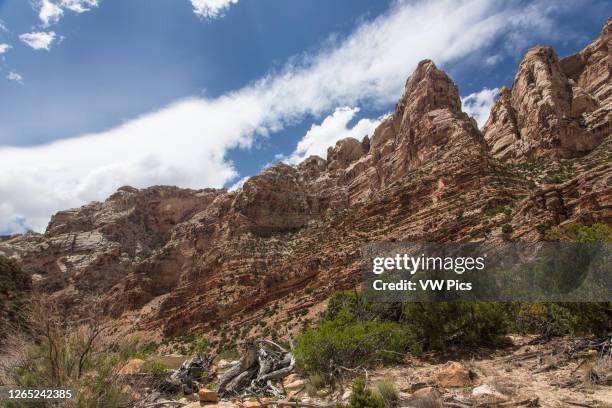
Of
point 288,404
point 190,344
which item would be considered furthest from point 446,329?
point 190,344

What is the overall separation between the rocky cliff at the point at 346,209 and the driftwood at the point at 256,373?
323 inches

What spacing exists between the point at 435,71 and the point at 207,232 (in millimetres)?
52966

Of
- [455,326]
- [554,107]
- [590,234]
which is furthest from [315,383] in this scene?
[554,107]

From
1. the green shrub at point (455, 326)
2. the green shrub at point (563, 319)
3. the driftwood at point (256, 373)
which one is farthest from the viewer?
the green shrub at point (455, 326)

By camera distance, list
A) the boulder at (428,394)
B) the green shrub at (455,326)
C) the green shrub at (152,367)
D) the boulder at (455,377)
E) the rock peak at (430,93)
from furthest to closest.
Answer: the rock peak at (430,93)
the green shrub at (152,367)
the green shrub at (455,326)
the boulder at (455,377)
the boulder at (428,394)

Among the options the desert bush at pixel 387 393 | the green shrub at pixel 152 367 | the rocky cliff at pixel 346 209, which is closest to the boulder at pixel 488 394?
the desert bush at pixel 387 393

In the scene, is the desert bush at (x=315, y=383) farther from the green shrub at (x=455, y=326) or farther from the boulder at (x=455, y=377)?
the green shrub at (x=455, y=326)

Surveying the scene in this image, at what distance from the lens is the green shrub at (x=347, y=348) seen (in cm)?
1013

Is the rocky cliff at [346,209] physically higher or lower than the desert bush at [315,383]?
higher

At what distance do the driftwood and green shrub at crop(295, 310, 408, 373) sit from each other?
839 millimetres

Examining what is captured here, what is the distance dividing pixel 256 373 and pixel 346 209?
181ft

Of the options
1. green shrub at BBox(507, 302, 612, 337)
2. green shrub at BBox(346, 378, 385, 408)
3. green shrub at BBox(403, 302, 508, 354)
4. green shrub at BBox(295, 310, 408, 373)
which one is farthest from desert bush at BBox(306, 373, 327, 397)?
green shrub at BBox(507, 302, 612, 337)

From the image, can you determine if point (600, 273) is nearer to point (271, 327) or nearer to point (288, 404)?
point (288, 404)

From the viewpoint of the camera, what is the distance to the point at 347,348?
1047 centimetres
